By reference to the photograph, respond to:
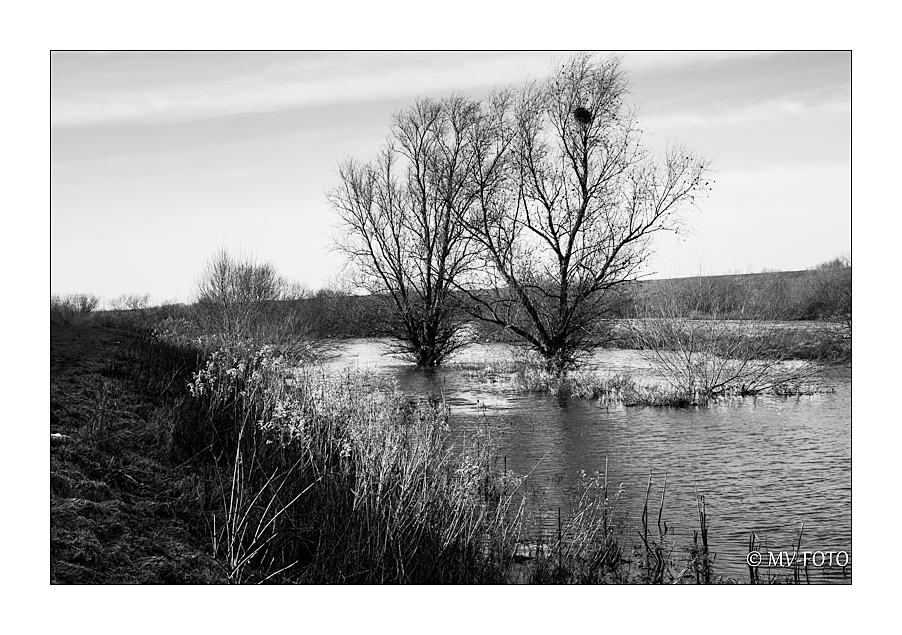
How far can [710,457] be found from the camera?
9.95 meters

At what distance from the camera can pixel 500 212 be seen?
19.1 m

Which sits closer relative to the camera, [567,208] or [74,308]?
[74,308]

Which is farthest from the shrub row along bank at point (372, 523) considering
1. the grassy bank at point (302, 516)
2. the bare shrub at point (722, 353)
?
the bare shrub at point (722, 353)

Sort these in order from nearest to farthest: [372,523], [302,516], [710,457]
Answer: [372,523] → [302,516] → [710,457]

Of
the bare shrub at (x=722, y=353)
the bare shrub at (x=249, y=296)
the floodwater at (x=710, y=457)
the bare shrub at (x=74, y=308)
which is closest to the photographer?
the floodwater at (x=710, y=457)

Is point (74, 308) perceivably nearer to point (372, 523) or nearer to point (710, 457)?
point (372, 523)

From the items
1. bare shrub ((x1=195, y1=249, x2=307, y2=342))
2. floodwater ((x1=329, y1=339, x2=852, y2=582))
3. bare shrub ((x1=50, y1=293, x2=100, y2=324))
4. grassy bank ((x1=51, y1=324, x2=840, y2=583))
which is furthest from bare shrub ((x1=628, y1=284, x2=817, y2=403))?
bare shrub ((x1=50, y1=293, x2=100, y2=324))

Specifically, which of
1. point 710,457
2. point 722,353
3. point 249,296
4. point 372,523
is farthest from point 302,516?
point 249,296

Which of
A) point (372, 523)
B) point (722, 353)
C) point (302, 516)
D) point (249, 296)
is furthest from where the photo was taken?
point (249, 296)

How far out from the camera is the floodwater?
672cm

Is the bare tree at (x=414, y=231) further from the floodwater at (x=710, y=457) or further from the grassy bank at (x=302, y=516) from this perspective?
the grassy bank at (x=302, y=516)

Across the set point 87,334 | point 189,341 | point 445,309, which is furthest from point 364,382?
point 445,309

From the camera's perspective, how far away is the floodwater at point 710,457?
672cm

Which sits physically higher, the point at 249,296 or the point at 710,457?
the point at 249,296
